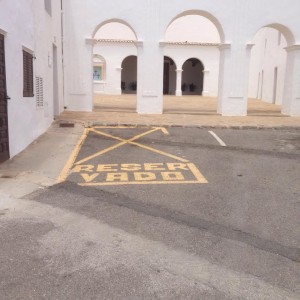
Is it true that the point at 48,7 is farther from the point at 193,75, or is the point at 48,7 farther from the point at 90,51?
the point at 193,75

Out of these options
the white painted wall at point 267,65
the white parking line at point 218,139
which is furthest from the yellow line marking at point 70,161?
the white painted wall at point 267,65

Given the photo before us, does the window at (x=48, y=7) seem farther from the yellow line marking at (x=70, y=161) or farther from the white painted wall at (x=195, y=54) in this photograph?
the white painted wall at (x=195, y=54)

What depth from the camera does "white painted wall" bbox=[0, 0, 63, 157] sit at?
8.23 meters

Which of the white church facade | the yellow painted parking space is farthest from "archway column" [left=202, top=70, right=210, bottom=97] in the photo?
the yellow painted parking space

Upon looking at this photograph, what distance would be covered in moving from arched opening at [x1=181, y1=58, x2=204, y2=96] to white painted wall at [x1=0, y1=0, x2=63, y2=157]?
92.2 ft

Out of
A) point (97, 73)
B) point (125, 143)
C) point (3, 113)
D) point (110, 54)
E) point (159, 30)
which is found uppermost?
point (110, 54)

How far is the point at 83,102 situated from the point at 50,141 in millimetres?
6878

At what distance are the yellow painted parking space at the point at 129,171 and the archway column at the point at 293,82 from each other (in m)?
10.0

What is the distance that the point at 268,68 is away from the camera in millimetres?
28406

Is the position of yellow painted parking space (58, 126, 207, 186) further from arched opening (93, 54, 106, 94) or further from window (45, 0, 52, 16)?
arched opening (93, 54, 106, 94)

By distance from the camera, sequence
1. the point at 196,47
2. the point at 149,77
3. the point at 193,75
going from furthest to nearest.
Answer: the point at 193,75
the point at 196,47
the point at 149,77

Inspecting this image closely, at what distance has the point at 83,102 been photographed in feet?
56.5

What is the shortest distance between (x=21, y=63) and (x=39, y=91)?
7.21 ft

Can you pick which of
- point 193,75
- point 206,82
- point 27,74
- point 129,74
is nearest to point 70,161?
point 27,74
